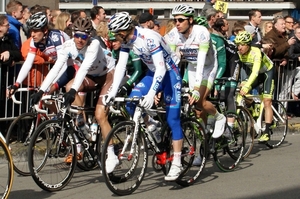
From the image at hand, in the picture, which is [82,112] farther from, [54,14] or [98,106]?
[54,14]

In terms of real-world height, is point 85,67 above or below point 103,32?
below

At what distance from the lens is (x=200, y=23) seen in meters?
10.6

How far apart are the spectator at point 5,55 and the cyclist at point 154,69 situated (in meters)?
2.65

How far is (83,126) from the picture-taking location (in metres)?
9.30

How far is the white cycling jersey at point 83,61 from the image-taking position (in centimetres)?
890

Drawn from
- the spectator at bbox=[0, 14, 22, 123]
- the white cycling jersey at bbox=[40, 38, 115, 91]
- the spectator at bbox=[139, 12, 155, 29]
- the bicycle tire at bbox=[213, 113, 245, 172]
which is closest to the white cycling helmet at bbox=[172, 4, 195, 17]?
the white cycling jersey at bbox=[40, 38, 115, 91]

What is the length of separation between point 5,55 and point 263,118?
14.5 ft

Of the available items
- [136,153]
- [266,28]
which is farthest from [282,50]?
[136,153]

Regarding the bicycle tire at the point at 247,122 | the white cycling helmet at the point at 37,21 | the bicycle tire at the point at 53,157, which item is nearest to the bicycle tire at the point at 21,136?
the bicycle tire at the point at 53,157

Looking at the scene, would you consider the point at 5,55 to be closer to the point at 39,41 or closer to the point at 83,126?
the point at 39,41

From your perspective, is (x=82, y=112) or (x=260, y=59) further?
(x=260, y=59)

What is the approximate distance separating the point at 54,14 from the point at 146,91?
14.9ft

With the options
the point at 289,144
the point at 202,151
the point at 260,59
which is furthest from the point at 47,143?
the point at 289,144

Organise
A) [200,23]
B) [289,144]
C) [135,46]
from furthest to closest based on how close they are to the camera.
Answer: [289,144]
[200,23]
[135,46]
